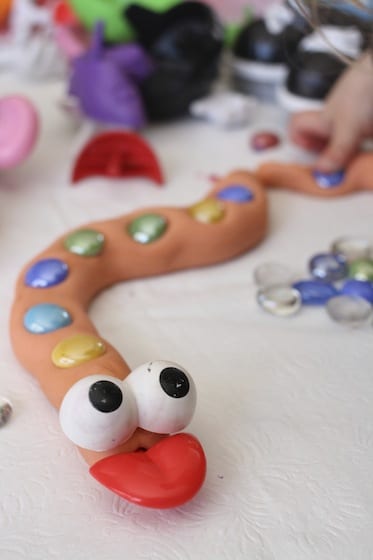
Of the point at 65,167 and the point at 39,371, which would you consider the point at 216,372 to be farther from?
the point at 65,167

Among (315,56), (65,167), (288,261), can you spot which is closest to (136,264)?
(288,261)

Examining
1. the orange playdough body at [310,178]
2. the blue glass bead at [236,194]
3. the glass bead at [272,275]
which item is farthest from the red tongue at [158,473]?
the orange playdough body at [310,178]

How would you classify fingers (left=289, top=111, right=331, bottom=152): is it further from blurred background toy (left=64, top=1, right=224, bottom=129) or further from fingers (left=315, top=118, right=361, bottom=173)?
blurred background toy (left=64, top=1, right=224, bottom=129)

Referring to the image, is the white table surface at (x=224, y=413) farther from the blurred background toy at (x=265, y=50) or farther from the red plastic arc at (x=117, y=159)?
the blurred background toy at (x=265, y=50)

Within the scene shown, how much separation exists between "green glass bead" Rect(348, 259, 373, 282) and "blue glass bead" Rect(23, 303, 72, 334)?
0.27 meters

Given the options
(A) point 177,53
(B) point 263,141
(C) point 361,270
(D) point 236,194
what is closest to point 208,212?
(D) point 236,194

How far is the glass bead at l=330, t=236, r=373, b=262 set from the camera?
73 cm

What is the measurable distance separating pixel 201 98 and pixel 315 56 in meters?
0.17

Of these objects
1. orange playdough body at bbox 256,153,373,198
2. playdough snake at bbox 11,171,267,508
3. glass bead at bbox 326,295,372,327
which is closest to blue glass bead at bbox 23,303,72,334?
playdough snake at bbox 11,171,267,508

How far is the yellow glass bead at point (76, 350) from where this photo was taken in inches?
21.3

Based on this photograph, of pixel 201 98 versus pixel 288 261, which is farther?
pixel 201 98

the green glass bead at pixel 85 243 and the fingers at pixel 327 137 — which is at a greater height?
the green glass bead at pixel 85 243

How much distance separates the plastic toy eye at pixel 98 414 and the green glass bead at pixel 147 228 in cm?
26

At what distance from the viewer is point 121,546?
445 mm
